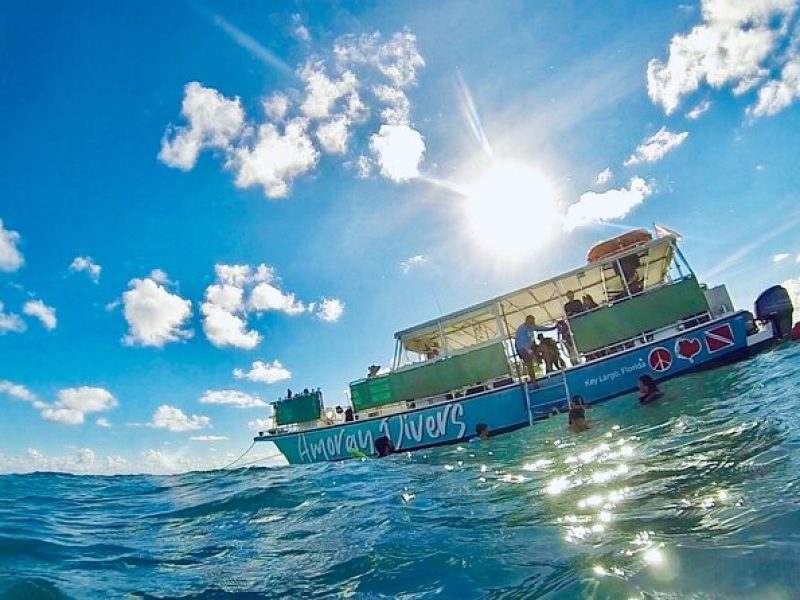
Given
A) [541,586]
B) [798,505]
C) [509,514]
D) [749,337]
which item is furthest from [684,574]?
[749,337]

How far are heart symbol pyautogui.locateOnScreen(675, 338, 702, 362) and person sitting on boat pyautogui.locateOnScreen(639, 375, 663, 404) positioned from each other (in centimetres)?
240

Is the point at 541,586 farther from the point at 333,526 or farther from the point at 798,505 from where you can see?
the point at 333,526

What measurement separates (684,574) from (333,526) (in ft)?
13.2

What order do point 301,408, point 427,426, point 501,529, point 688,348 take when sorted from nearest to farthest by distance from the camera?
point 501,529 < point 688,348 < point 427,426 < point 301,408

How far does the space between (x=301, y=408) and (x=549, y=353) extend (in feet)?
32.4

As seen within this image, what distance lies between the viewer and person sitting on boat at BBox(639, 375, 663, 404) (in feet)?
36.9

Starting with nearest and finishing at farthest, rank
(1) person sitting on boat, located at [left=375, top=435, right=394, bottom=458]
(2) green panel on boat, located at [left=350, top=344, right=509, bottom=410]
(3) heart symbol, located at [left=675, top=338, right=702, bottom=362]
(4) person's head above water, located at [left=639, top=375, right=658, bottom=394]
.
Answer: (4) person's head above water, located at [left=639, top=375, right=658, bottom=394]
(3) heart symbol, located at [left=675, top=338, right=702, bottom=362]
(1) person sitting on boat, located at [left=375, top=435, right=394, bottom=458]
(2) green panel on boat, located at [left=350, top=344, right=509, bottom=410]

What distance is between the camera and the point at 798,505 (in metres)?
3.24

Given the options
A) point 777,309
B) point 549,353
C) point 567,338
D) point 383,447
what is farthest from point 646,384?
point 383,447

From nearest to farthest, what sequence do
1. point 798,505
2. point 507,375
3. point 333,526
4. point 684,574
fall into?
point 684,574 < point 798,505 < point 333,526 < point 507,375

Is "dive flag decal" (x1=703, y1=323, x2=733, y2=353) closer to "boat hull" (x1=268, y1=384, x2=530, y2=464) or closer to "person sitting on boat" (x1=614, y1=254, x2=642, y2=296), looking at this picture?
"person sitting on boat" (x1=614, y1=254, x2=642, y2=296)

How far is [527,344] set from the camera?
14523 mm

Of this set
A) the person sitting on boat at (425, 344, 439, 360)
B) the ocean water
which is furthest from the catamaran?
the ocean water

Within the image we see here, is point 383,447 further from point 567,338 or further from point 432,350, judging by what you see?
point 567,338
